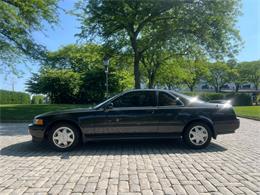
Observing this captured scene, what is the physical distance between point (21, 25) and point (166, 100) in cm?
1453

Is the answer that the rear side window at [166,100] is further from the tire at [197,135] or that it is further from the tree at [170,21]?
the tree at [170,21]

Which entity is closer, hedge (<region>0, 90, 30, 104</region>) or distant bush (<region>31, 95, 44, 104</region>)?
hedge (<region>0, 90, 30, 104</region>)

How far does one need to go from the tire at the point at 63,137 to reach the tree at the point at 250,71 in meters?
67.6

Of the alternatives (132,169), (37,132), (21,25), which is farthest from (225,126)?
(21,25)

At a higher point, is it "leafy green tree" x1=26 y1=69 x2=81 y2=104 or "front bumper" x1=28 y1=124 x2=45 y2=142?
"leafy green tree" x1=26 y1=69 x2=81 y2=104

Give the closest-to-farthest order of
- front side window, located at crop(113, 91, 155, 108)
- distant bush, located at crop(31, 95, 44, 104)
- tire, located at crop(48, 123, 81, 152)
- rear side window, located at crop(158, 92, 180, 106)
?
tire, located at crop(48, 123, 81, 152) < front side window, located at crop(113, 91, 155, 108) < rear side window, located at crop(158, 92, 180, 106) < distant bush, located at crop(31, 95, 44, 104)

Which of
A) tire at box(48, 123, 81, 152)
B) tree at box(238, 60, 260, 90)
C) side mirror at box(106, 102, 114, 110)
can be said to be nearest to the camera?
tire at box(48, 123, 81, 152)

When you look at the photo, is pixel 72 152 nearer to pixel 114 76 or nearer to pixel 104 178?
pixel 104 178

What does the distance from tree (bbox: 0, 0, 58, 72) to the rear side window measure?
1370cm

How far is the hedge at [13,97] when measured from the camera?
35894 millimetres

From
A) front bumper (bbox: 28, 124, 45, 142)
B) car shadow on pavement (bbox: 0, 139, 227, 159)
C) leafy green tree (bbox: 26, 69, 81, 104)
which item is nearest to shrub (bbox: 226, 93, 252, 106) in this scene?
leafy green tree (bbox: 26, 69, 81, 104)

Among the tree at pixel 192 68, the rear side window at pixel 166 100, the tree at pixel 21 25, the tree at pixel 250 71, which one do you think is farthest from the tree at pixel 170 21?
the tree at pixel 250 71

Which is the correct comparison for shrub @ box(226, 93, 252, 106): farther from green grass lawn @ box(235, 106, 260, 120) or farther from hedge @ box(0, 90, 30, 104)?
hedge @ box(0, 90, 30, 104)

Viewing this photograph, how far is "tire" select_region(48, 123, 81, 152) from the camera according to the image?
7.01 m
